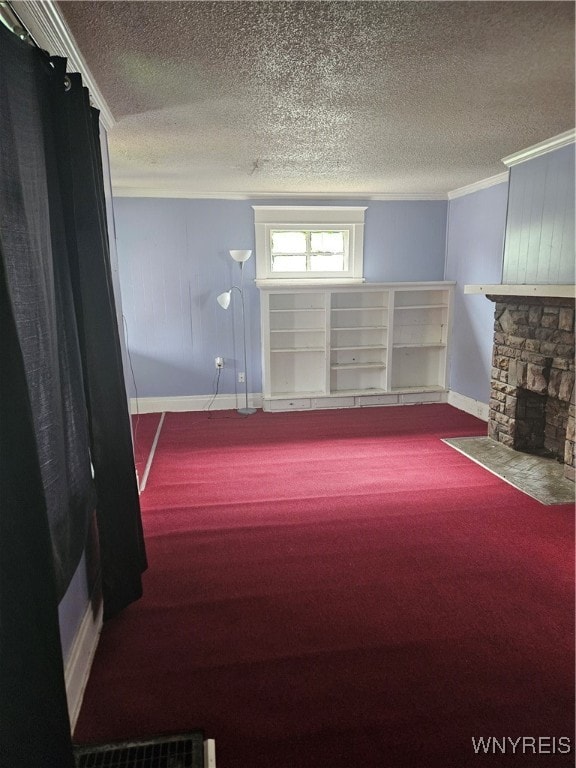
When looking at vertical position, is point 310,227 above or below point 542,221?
above

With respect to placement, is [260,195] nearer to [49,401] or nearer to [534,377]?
[534,377]

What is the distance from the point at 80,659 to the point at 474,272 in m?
4.92

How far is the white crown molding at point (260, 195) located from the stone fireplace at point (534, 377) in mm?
1926

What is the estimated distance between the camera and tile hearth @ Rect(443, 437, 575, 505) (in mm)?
3242

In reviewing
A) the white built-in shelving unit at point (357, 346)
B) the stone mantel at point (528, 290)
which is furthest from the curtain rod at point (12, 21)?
the white built-in shelving unit at point (357, 346)

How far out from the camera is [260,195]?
16.9 ft

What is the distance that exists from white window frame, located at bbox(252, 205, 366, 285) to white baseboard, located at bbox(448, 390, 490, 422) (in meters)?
1.79

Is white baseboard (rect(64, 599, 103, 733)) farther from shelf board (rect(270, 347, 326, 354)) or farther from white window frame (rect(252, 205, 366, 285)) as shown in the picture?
white window frame (rect(252, 205, 366, 285))

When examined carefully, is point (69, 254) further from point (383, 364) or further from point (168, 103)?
point (383, 364)

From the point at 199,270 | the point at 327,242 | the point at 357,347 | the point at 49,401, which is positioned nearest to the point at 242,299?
the point at 199,270

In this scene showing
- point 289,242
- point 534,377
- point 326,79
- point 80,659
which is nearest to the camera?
point 80,659

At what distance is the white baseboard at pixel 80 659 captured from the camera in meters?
1.63

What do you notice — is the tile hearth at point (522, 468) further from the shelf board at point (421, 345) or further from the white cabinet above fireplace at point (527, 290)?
the shelf board at point (421, 345)

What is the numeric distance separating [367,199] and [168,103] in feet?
11.1
